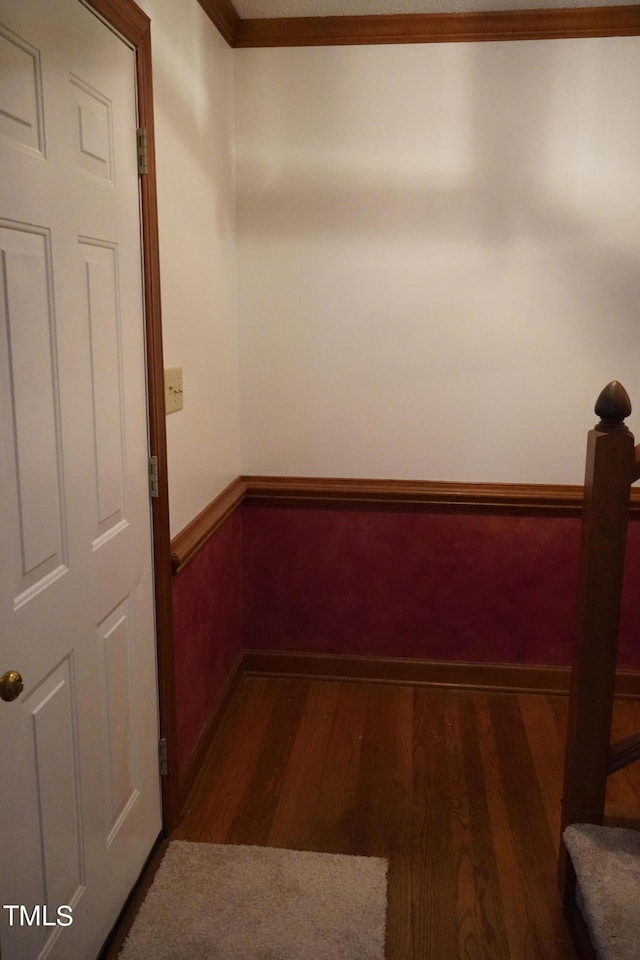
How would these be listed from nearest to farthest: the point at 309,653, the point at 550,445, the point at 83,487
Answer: the point at 83,487 → the point at 550,445 → the point at 309,653

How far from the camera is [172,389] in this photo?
7.34 ft

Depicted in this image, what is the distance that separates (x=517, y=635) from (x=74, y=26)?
258 centimetres

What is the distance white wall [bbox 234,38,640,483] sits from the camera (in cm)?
284

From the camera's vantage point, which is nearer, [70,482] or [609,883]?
[70,482]

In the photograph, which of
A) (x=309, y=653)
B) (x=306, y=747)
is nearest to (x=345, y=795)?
(x=306, y=747)

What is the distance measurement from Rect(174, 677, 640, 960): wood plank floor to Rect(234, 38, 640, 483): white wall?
92cm

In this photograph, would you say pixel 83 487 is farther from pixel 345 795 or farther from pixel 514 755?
pixel 514 755

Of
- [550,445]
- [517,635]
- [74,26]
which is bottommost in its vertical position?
[517,635]

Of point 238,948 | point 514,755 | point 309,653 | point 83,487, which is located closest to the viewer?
point 83,487

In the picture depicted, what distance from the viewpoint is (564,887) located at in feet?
6.62

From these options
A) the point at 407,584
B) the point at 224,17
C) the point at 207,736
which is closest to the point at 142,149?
the point at 224,17

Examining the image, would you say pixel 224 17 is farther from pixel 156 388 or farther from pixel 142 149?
pixel 156 388

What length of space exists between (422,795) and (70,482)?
62.3 inches

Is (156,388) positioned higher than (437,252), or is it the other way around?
(437,252)
